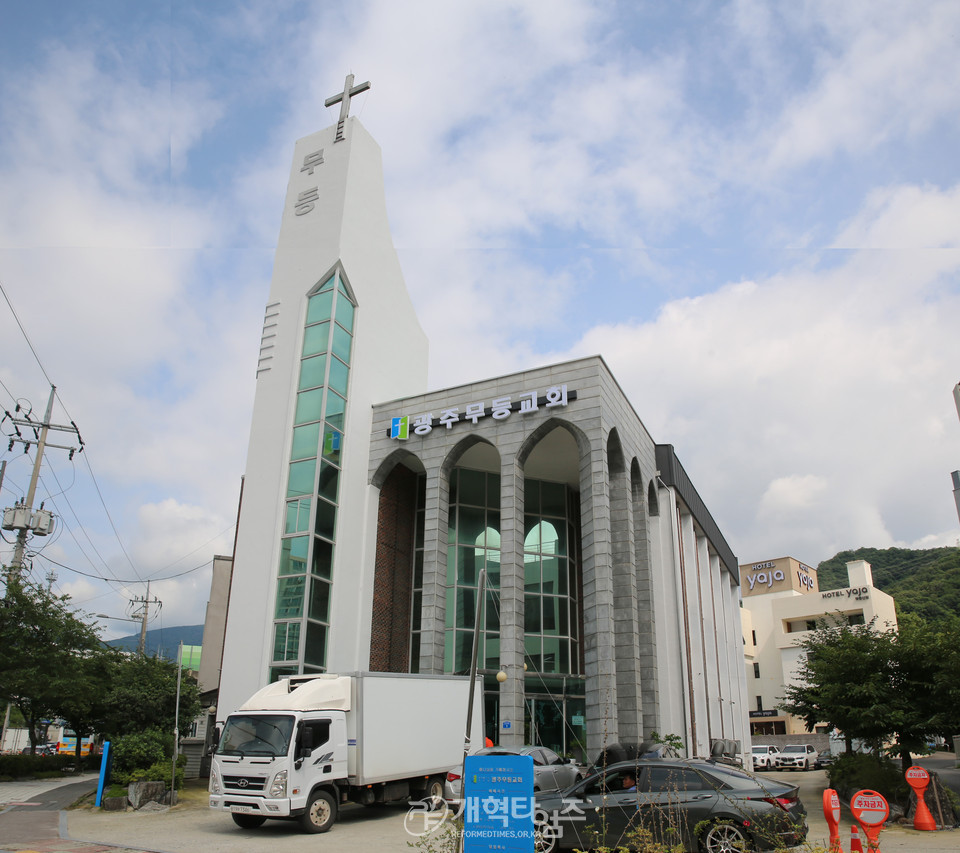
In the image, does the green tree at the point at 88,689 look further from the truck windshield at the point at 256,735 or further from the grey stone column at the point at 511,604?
the grey stone column at the point at 511,604

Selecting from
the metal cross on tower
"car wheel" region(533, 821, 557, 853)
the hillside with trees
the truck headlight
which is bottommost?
"car wheel" region(533, 821, 557, 853)

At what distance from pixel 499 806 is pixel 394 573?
2075 centimetres

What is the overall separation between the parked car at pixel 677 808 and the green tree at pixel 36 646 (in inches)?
814

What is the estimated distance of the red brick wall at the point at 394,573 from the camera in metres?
26.9

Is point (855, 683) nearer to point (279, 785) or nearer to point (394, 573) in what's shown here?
point (279, 785)

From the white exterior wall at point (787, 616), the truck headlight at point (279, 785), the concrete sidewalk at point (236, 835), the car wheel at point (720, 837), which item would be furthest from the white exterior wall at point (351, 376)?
the white exterior wall at point (787, 616)

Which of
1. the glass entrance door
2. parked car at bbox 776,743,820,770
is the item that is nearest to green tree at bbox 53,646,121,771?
the glass entrance door

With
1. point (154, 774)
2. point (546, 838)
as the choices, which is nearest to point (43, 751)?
point (154, 774)

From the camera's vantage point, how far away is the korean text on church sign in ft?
82.9

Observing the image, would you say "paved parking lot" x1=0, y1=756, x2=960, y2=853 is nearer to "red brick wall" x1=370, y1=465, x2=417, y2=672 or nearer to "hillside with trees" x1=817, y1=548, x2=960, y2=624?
"red brick wall" x1=370, y1=465, x2=417, y2=672

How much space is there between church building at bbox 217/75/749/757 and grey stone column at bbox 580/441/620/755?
0.06m

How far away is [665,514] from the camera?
31766 millimetres

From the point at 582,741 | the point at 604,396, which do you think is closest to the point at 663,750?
the point at 582,741

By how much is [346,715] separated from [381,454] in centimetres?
1272
